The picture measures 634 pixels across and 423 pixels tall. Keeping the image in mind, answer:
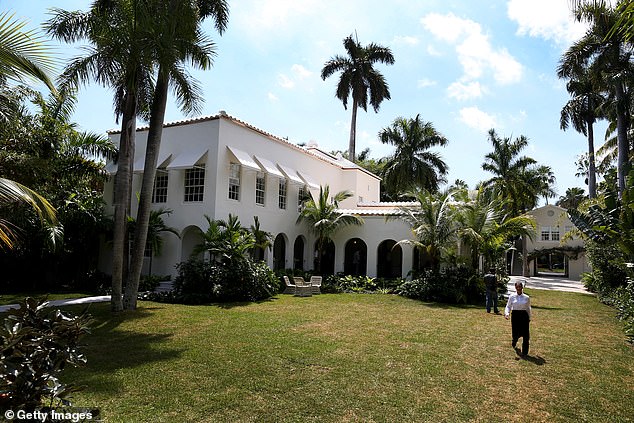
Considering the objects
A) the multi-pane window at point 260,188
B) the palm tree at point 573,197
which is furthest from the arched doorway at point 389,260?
the palm tree at point 573,197

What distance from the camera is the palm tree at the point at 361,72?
38.9 m

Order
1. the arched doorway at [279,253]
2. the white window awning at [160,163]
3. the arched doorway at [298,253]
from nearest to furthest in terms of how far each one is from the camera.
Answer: the white window awning at [160,163], the arched doorway at [279,253], the arched doorway at [298,253]

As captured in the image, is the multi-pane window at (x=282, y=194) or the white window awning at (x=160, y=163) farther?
the multi-pane window at (x=282, y=194)

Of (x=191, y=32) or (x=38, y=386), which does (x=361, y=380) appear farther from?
(x=191, y=32)

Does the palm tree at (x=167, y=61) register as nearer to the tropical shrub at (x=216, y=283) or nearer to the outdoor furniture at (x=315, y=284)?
the tropical shrub at (x=216, y=283)

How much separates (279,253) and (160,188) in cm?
794

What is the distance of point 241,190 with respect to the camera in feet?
64.8

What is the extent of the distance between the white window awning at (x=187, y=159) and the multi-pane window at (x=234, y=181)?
1460 millimetres

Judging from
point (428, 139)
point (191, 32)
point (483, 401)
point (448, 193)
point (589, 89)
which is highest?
point (589, 89)

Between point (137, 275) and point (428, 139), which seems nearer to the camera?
point (137, 275)

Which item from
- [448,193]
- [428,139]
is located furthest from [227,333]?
[428,139]

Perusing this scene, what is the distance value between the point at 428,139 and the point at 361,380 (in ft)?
101

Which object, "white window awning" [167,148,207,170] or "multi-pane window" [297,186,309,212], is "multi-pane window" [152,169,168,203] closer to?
"white window awning" [167,148,207,170]

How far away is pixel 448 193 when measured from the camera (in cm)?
1959
